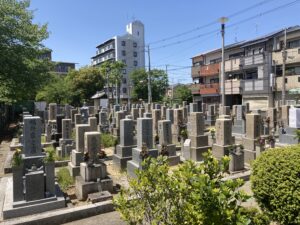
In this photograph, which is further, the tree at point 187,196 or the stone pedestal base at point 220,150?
the stone pedestal base at point 220,150

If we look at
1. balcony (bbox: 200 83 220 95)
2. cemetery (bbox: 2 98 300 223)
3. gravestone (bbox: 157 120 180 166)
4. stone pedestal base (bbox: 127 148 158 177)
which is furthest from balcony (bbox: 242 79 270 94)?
stone pedestal base (bbox: 127 148 158 177)

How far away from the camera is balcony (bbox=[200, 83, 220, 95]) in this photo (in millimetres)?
34741

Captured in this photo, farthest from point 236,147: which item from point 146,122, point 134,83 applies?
point 134,83

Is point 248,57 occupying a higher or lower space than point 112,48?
lower

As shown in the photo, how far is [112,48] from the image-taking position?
6694 centimetres

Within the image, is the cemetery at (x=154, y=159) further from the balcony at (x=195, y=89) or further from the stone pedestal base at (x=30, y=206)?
the balcony at (x=195, y=89)

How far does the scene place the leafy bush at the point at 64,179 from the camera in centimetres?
820

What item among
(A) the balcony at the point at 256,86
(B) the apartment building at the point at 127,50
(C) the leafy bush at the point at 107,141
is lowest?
(C) the leafy bush at the point at 107,141

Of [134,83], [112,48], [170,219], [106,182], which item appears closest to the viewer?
[170,219]

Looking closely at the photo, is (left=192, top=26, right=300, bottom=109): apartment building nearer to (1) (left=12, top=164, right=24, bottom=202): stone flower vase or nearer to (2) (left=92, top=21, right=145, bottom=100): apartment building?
(1) (left=12, top=164, right=24, bottom=202): stone flower vase

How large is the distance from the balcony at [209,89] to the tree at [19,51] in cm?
2341

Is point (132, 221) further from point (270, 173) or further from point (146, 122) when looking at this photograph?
point (146, 122)

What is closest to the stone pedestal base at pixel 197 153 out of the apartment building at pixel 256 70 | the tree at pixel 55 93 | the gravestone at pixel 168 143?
the gravestone at pixel 168 143

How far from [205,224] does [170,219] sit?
62 cm
